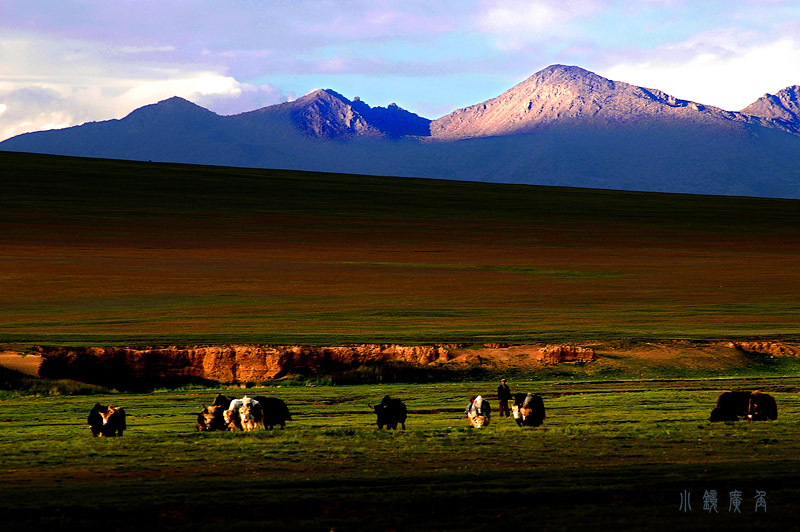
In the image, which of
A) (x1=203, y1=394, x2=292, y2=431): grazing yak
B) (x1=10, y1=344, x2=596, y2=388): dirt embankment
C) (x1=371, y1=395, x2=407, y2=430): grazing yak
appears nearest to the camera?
(x1=371, y1=395, x2=407, y2=430): grazing yak

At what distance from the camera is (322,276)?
54406 mm

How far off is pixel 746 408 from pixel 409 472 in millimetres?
8868

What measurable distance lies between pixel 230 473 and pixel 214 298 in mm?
32541

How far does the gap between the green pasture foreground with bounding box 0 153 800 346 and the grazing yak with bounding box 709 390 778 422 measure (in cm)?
1445

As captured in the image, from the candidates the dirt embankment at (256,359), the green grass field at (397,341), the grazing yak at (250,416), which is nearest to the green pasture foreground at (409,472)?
the green grass field at (397,341)

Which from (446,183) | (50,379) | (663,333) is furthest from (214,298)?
(446,183)

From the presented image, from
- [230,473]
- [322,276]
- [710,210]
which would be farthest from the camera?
[710,210]

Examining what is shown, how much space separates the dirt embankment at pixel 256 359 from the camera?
28859 mm

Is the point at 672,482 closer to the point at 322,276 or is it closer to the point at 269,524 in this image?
the point at 269,524

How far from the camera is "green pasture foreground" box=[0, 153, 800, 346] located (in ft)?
120

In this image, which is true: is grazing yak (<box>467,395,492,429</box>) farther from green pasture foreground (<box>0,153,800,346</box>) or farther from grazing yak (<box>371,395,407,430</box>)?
green pasture foreground (<box>0,153,800,346</box>)

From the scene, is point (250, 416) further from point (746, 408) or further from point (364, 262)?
point (364, 262)

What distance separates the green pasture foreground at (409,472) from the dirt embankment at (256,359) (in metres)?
7.68

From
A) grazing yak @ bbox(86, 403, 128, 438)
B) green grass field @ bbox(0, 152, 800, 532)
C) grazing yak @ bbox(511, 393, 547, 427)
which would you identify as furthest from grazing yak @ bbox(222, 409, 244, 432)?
grazing yak @ bbox(511, 393, 547, 427)
